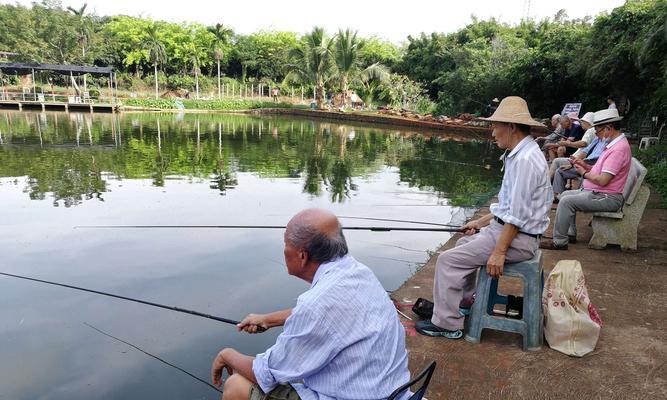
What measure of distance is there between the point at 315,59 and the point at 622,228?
1145 inches

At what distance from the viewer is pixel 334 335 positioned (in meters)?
1.46

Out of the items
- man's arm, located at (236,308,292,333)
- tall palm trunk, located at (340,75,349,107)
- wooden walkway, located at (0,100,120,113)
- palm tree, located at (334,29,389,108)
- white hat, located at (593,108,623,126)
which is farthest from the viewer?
tall palm trunk, located at (340,75,349,107)

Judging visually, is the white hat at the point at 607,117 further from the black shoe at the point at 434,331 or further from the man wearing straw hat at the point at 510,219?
the black shoe at the point at 434,331

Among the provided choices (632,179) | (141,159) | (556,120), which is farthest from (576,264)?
(141,159)

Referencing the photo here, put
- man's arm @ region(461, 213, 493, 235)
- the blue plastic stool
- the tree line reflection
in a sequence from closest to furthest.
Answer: the blue plastic stool, man's arm @ region(461, 213, 493, 235), the tree line reflection

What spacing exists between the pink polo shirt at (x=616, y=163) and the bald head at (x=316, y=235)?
3434 mm

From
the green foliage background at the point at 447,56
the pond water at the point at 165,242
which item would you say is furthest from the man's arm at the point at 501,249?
the green foliage background at the point at 447,56

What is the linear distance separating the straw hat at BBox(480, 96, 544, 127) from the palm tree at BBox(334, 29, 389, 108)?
28241mm

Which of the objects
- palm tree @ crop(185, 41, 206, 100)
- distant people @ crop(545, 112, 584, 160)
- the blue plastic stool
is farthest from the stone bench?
palm tree @ crop(185, 41, 206, 100)

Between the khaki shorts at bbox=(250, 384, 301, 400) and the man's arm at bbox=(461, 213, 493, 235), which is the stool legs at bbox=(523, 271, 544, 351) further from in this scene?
the khaki shorts at bbox=(250, 384, 301, 400)

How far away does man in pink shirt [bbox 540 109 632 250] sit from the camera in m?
4.09

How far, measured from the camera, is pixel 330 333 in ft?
4.78

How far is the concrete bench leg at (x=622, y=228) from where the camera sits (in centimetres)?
434

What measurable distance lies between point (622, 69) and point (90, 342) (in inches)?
585
